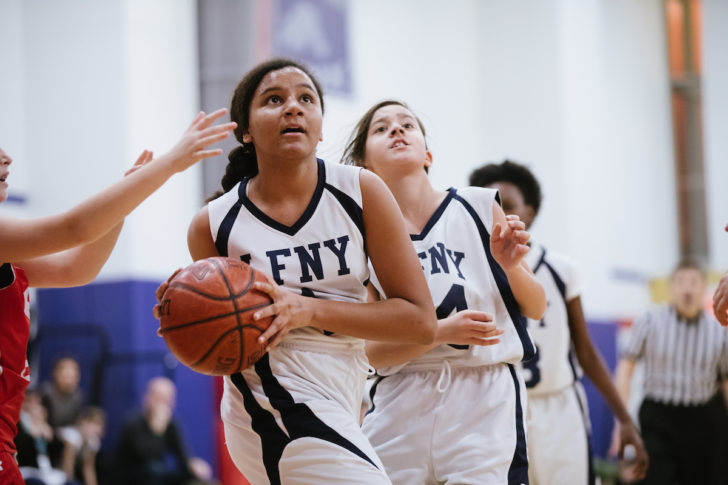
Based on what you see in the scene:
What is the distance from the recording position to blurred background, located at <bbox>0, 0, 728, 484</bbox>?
33.5 feet

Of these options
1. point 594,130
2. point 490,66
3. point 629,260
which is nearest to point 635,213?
point 629,260

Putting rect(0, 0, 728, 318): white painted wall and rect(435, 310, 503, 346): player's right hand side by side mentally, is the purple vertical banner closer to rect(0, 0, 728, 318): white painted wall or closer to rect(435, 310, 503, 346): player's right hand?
rect(0, 0, 728, 318): white painted wall

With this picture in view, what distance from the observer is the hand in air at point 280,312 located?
2525 mm

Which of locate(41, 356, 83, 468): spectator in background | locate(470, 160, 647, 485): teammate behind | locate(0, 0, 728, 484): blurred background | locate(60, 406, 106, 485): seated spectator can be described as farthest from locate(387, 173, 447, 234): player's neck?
locate(41, 356, 83, 468): spectator in background

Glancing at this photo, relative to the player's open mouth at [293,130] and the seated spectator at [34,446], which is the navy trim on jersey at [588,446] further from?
the seated spectator at [34,446]

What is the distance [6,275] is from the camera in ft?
9.21

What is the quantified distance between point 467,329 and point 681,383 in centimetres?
440

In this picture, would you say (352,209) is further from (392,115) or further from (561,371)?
(561,371)

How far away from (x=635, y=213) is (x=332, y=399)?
14.8m

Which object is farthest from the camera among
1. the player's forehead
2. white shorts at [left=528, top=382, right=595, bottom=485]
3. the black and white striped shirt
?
the black and white striped shirt

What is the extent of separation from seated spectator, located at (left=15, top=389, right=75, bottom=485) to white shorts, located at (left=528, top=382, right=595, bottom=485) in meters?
4.11

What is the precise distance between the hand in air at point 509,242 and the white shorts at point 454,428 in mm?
428

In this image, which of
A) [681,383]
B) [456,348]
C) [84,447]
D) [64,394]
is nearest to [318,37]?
[64,394]

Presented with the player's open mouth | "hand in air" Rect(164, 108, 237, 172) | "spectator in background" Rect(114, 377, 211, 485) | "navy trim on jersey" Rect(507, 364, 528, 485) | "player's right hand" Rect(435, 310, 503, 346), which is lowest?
"spectator in background" Rect(114, 377, 211, 485)
